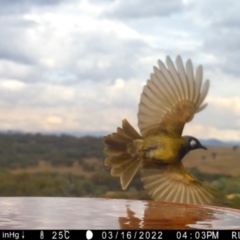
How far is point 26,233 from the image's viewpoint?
1432 mm

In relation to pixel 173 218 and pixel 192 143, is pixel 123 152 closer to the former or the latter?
pixel 192 143

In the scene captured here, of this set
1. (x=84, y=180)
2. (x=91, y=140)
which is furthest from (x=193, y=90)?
(x=84, y=180)

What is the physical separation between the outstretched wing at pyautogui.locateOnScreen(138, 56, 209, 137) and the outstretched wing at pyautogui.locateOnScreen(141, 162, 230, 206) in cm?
Result: 22

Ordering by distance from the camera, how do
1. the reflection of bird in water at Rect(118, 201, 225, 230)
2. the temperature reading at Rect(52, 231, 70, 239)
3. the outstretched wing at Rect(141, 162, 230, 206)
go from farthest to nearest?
the outstretched wing at Rect(141, 162, 230, 206) → the reflection of bird in water at Rect(118, 201, 225, 230) → the temperature reading at Rect(52, 231, 70, 239)

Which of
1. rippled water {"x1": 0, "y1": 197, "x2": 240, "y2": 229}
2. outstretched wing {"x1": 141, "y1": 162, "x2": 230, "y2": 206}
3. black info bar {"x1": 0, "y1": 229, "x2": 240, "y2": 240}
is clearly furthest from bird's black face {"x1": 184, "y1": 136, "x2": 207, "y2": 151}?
black info bar {"x1": 0, "y1": 229, "x2": 240, "y2": 240}

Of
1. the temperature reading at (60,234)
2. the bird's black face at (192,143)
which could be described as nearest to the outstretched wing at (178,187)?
the bird's black face at (192,143)

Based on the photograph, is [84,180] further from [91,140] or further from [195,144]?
[195,144]

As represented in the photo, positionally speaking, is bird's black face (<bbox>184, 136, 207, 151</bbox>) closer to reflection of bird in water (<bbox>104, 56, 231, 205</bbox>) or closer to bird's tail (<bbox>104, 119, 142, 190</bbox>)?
reflection of bird in water (<bbox>104, 56, 231, 205</bbox>)

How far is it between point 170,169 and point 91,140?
0.82 meters

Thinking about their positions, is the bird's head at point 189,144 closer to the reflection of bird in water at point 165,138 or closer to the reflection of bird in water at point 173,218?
the reflection of bird in water at point 165,138

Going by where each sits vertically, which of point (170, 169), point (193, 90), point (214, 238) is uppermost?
point (193, 90)

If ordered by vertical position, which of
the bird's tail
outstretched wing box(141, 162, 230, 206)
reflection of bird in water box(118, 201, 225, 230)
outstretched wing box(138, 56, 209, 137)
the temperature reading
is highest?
outstretched wing box(138, 56, 209, 137)

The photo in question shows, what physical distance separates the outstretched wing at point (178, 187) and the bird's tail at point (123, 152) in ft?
0.29

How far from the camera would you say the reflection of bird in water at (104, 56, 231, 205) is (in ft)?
10.3
